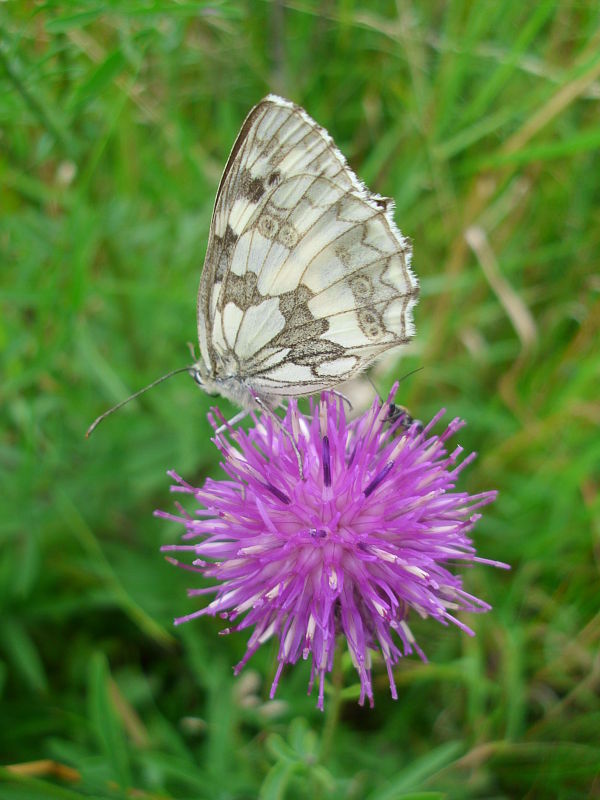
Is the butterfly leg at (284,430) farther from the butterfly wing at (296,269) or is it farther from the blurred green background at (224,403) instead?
the blurred green background at (224,403)

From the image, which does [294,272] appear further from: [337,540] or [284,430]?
[337,540]

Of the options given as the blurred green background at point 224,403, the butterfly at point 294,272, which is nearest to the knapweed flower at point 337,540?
the butterfly at point 294,272

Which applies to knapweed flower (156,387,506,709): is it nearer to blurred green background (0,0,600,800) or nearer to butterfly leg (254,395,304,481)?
butterfly leg (254,395,304,481)

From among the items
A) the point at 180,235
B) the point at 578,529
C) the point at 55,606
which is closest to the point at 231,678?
the point at 55,606

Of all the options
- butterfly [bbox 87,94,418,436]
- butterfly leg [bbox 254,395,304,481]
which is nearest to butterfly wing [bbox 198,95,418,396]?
butterfly [bbox 87,94,418,436]

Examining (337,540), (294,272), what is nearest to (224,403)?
(294,272)

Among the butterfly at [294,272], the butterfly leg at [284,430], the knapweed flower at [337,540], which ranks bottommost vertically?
the knapweed flower at [337,540]

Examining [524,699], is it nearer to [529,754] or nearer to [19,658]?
[529,754]
